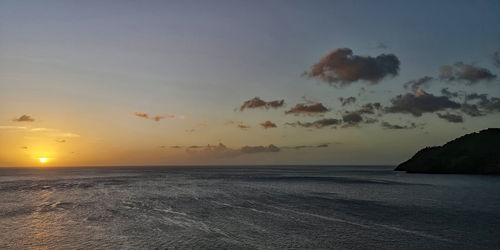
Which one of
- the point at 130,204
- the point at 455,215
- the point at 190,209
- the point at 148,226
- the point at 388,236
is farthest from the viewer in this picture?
the point at 130,204

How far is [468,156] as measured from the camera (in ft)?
572

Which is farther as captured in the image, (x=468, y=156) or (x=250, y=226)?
(x=468, y=156)

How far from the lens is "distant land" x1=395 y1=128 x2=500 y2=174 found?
163 metres

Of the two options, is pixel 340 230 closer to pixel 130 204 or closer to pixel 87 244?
pixel 87 244

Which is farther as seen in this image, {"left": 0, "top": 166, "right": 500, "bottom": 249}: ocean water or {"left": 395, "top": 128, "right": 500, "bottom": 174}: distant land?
{"left": 395, "top": 128, "right": 500, "bottom": 174}: distant land

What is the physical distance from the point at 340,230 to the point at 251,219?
10.7 m

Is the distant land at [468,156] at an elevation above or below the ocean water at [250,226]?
above

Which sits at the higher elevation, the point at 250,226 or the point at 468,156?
the point at 468,156

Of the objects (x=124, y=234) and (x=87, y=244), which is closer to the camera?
(x=87, y=244)

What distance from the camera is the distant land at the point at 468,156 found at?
16289 centimetres

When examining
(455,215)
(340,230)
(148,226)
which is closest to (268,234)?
(340,230)

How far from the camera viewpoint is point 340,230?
32250mm

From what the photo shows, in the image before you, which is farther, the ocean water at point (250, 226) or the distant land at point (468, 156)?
the distant land at point (468, 156)

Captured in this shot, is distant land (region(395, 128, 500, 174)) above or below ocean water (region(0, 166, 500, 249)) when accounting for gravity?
above
